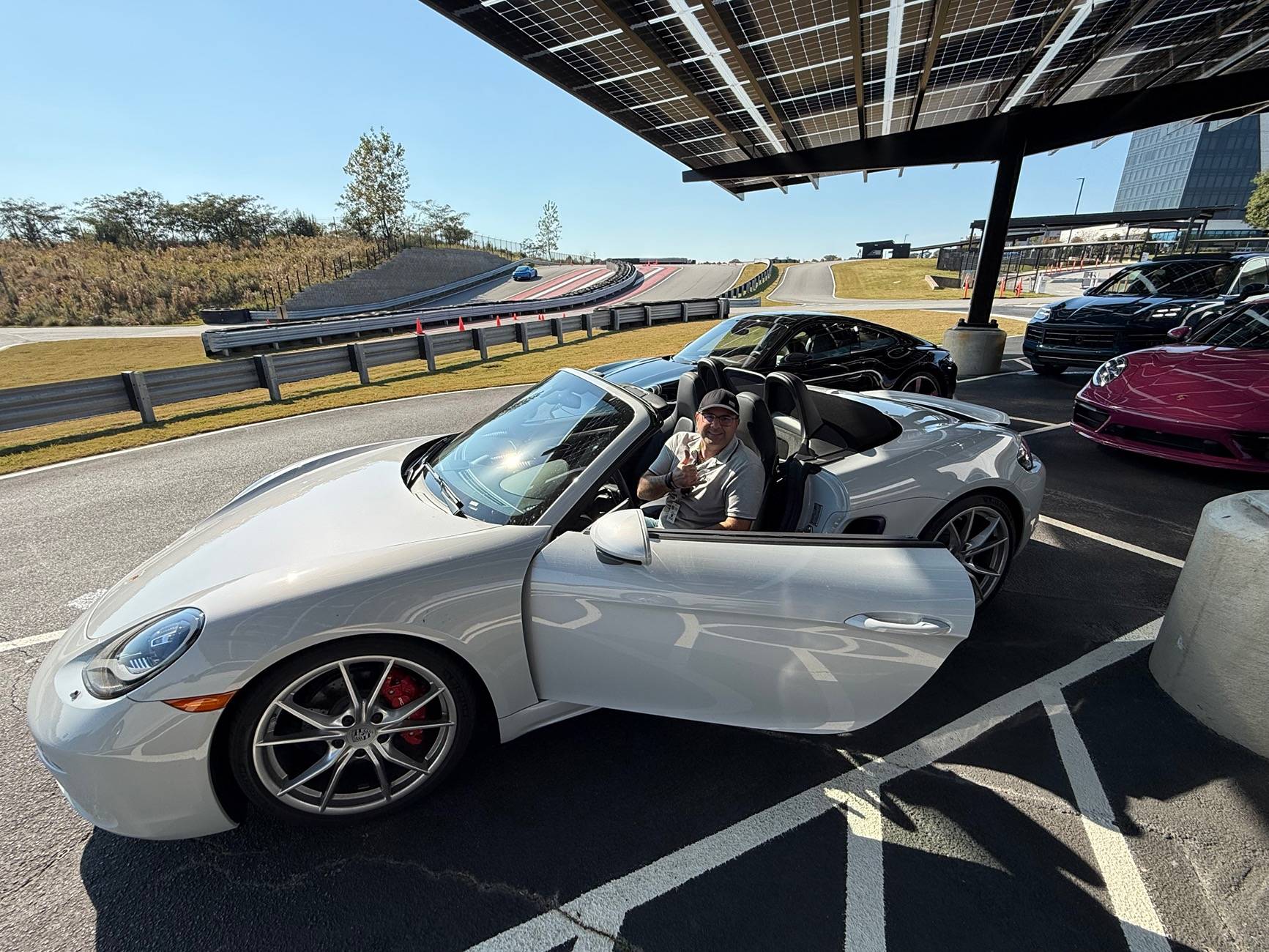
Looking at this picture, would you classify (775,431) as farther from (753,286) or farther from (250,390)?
(753,286)

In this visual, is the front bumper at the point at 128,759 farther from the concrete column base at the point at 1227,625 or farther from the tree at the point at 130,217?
the tree at the point at 130,217

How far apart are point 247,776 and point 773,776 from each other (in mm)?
1872

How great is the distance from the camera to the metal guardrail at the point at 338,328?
20542 mm

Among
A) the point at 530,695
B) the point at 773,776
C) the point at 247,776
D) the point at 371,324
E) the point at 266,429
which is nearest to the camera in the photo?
the point at 247,776

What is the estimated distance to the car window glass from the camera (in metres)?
5.39

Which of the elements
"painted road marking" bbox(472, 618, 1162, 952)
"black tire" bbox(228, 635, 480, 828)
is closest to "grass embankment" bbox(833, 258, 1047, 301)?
"painted road marking" bbox(472, 618, 1162, 952)

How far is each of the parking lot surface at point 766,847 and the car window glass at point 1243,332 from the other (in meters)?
4.53

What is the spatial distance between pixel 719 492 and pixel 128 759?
2253mm

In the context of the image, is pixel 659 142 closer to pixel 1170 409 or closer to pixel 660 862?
pixel 1170 409

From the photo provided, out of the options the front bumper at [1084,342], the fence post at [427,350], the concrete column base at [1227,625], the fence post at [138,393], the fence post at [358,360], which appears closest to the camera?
the concrete column base at [1227,625]

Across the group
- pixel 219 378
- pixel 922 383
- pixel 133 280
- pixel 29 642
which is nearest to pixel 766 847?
pixel 29 642

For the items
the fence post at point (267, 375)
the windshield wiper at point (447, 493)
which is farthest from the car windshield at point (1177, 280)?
the fence post at point (267, 375)

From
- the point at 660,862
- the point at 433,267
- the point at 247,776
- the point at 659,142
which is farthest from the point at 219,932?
the point at 433,267

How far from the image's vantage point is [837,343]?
7.18 metres
